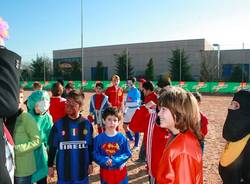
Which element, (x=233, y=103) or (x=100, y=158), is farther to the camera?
(x=100, y=158)

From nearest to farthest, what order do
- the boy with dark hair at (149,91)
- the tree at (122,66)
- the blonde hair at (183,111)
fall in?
the blonde hair at (183,111) < the boy with dark hair at (149,91) < the tree at (122,66)

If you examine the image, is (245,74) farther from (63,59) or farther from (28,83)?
(63,59)

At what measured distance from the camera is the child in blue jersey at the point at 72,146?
430 cm

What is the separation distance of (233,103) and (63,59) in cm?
6366

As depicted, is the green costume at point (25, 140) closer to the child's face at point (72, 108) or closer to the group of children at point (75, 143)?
the group of children at point (75, 143)

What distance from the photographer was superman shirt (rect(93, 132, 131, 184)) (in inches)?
176

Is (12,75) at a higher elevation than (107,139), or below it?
higher

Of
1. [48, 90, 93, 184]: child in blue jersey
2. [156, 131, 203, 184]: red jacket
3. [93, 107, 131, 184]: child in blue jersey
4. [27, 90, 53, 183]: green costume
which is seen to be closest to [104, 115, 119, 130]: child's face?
[93, 107, 131, 184]: child in blue jersey

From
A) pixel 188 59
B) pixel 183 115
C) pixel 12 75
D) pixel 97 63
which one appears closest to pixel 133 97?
pixel 183 115

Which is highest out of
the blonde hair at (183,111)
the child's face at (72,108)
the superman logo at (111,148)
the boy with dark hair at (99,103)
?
the blonde hair at (183,111)

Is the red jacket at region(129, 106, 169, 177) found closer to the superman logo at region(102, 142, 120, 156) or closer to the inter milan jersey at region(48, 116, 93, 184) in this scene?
the superman logo at region(102, 142, 120, 156)

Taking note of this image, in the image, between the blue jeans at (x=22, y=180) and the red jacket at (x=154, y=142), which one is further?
the red jacket at (x=154, y=142)

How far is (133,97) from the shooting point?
974 centimetres

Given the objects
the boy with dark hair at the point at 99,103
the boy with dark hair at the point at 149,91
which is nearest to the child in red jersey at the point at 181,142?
the boy with dark hair at the point at 149,91
